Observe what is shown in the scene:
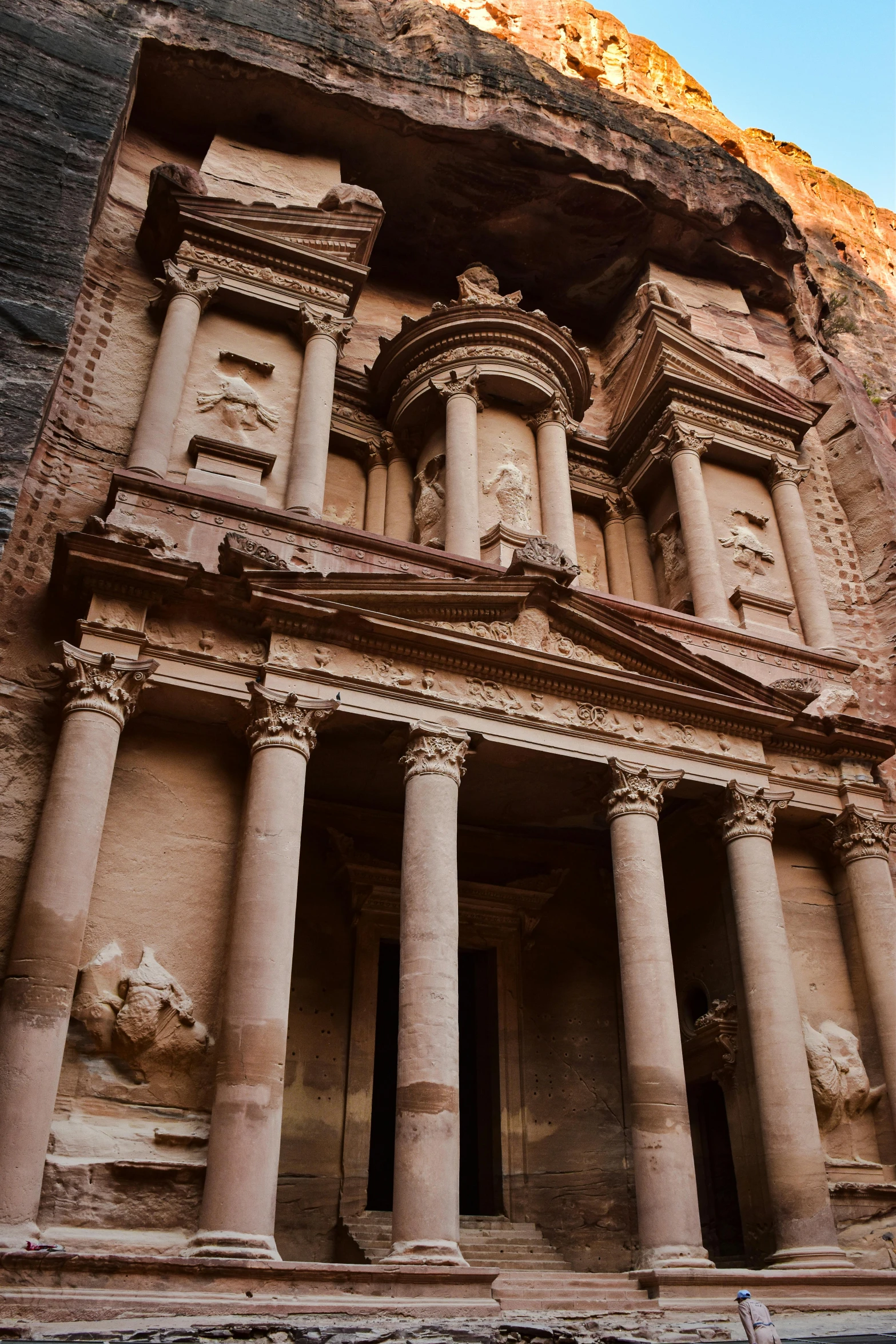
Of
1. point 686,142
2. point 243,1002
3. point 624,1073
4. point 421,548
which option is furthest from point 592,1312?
point 686,142

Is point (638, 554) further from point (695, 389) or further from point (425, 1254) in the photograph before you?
point (425, 1254)

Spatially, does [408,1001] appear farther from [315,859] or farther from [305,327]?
[305,327]

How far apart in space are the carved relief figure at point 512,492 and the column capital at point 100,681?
24.3 ft

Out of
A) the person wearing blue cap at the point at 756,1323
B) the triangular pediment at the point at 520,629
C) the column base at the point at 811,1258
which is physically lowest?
the person wearing blue cap at the point at 756,1323

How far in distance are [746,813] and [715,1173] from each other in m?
4.47

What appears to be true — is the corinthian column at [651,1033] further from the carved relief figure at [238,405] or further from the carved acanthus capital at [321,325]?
the carved acanthus capital at [321,325]

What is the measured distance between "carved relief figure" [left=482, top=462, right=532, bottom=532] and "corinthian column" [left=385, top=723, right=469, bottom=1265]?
A: 227 inches

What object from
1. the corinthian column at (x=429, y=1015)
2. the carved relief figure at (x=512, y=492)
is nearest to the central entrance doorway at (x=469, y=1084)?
the corinthian column at (x=429, y=1015)

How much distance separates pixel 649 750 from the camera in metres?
12.9

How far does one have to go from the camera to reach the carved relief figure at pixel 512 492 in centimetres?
1666

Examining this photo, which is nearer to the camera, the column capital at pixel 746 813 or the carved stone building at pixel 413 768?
the carved stone building at pixel 413 768

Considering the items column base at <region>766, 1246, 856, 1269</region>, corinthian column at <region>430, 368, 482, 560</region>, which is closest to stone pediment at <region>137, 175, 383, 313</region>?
corinthian column at <region>430, 368, 482, 560</region>

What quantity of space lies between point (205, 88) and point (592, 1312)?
19.2m

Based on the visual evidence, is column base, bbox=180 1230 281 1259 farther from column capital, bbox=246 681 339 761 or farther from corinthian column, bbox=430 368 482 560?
corinthian column, bbox=430 368 482 560
